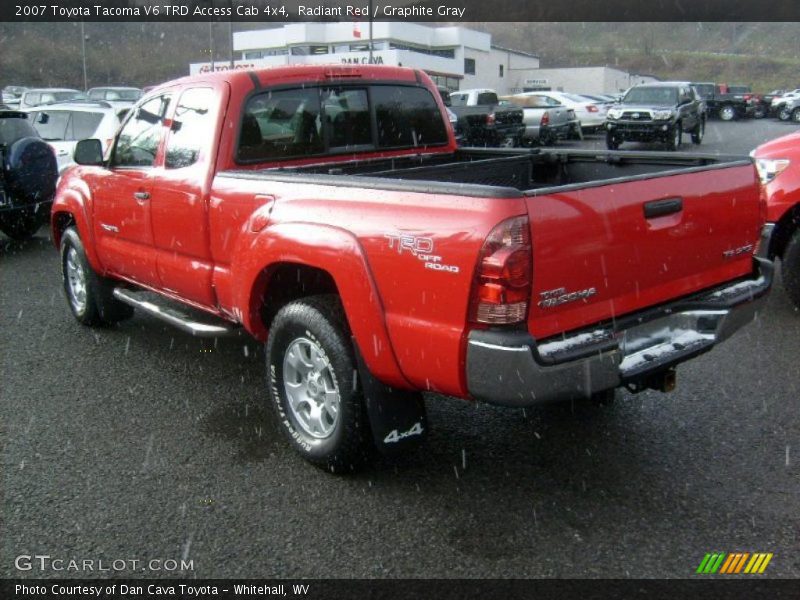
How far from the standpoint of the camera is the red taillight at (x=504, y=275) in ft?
9.50

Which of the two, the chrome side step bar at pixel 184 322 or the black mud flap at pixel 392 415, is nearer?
the black mud flap at pixel 392 415

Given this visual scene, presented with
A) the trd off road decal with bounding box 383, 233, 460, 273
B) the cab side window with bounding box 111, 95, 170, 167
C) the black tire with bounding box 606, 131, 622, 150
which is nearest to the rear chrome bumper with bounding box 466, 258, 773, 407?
the trd off road decal with bounding box 383, 233, 460, 273

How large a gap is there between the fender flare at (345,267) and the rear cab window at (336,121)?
3.18 feet

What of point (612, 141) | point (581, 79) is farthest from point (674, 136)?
point (581, 79)

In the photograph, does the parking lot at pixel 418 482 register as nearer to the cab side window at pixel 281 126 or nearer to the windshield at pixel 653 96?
the cab side window at pixel 281 126

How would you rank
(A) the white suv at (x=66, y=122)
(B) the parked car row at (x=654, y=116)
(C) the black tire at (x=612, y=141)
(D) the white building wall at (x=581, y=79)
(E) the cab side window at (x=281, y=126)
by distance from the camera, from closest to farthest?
1. (E) the cab side window at (x=281, y=126)
2. (A) the white suv at (x=66, y=122)
3. (B) the parked car row at (x=654, y=116)
4. (C) the black tire at (x=612, y=141)
5. (D) the white building wall at (x=581, y=79)

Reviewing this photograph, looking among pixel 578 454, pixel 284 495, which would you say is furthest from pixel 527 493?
pixel 284 495

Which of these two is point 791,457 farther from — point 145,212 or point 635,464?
point 145,212

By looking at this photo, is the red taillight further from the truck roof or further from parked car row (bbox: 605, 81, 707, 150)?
parked car row (bbox: 605, 81, 707, 150)

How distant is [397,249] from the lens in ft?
10.4

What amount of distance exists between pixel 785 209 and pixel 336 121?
3572mm

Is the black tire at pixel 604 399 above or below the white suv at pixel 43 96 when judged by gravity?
below

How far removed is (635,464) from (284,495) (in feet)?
5.66

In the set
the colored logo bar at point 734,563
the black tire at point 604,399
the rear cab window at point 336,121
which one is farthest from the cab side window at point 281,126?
the colored logo bar at point 734,563
